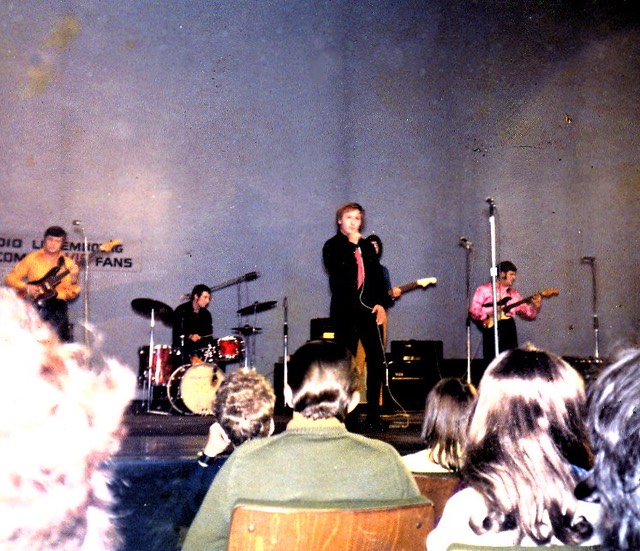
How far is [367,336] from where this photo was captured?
5.24 meters

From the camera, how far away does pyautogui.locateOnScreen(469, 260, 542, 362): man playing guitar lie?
23.4ft

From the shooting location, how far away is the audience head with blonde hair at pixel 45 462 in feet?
10.8

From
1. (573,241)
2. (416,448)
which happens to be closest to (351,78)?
(573,241)

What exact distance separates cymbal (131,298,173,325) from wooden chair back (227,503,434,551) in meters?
6.30

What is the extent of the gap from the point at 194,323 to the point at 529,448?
22.1 feet

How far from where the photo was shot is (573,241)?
9.55 metres

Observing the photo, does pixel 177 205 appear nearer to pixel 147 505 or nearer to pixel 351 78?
pixel 351 78

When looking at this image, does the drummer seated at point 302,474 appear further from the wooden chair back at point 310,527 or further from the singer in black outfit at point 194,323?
the singer in black outfit at point 194,323

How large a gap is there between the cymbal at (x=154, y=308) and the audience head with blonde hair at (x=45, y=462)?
230 cm

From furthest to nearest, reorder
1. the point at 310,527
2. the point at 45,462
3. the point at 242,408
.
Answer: the point at 45,462 < the point at 242,408 < the point at 310,527

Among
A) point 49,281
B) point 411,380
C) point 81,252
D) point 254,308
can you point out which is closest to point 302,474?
point 49,281

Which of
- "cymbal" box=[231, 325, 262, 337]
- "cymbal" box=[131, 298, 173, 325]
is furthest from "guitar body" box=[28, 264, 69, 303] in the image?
"cymbal" box=[231, 325, 262, 337]

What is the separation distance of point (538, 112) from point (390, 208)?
2.58 m

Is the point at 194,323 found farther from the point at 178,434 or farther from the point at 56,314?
the point at 178,434
